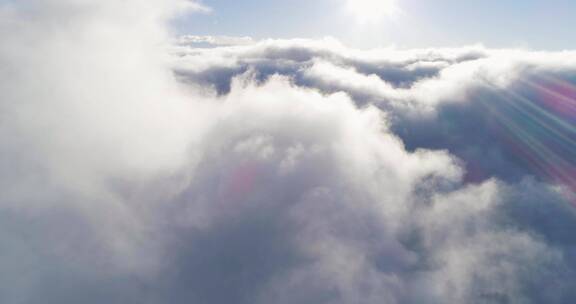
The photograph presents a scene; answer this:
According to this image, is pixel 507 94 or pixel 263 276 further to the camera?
pixel 507 94

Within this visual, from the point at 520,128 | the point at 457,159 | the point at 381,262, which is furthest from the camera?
the point at 520,128

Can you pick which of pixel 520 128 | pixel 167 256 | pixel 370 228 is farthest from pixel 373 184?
pixel 520 128

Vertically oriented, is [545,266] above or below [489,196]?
below

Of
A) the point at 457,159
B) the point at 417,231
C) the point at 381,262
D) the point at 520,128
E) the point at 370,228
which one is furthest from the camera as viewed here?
the point at 520,128

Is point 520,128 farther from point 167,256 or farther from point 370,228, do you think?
point 167,256

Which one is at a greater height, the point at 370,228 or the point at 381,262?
the point at 370,228

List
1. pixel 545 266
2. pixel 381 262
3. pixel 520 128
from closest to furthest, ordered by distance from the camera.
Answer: pixel 381 262
pixel 545 266
pixel 520 128

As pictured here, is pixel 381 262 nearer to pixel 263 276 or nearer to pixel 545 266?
pixel 263 276

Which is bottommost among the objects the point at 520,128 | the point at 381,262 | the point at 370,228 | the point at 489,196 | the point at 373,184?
the point at 381,262

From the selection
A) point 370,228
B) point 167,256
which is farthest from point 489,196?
point 167,256

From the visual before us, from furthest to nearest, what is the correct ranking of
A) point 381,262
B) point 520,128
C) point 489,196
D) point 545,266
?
point 520,128 < point 489,196 < point 545,266 < point 381,262
